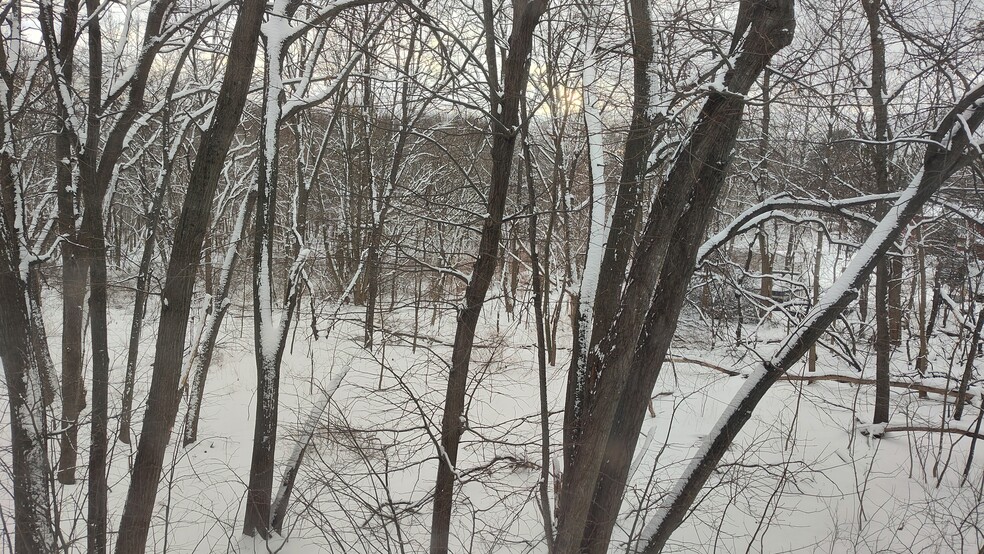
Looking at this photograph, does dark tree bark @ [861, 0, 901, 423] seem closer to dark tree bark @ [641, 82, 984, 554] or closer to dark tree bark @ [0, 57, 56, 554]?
dark tree bark @ [641, 82, 984, 554]

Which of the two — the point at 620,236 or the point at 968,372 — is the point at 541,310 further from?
the point at 968,372

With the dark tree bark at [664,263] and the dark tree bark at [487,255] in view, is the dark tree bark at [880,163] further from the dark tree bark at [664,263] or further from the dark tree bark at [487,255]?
the dark tree bark at [487,255]

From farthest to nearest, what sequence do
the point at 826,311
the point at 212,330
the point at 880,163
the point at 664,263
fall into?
1. the point at 212,330
2. the point at 880,163
3. the point at 826,311
4. the point at 664,263

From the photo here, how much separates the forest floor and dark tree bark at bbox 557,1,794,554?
0.81 m

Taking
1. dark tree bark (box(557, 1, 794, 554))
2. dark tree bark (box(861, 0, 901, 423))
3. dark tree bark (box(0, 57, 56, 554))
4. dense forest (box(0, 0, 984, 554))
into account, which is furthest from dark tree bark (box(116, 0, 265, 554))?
dark tree bark (box(861, 0, 901, 423))

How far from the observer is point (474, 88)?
6.05 meters

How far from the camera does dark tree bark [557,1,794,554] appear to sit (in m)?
4.66

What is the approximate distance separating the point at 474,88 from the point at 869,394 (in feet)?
29.4

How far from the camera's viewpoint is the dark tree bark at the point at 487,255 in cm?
593

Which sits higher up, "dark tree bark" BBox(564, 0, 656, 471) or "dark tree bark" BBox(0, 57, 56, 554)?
"dark tree bark" BBox(564, 0, 656, 471)

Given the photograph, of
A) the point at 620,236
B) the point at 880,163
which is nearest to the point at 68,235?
the point at 620,236

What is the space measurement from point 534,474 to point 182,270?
19.1 feet

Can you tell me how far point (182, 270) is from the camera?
5875 mm

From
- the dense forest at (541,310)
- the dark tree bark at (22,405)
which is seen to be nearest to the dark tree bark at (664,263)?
the dense forest at (541,310)
